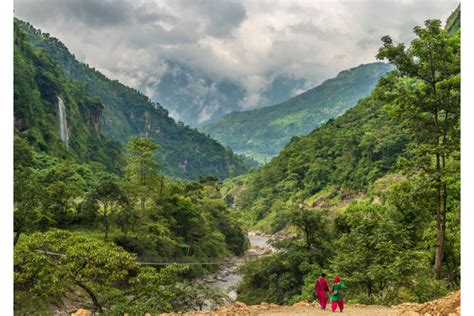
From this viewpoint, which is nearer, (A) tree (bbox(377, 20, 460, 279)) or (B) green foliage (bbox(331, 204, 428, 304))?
(A) tree (bbox(377, 20, 460, 279))

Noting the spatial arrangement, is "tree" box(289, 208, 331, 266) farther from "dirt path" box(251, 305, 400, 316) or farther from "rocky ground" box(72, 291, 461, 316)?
"dirt path" box(251, 305, 400, 316)

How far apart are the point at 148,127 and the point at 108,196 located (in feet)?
538

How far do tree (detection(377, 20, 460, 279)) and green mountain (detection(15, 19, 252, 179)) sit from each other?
151908 millimetres

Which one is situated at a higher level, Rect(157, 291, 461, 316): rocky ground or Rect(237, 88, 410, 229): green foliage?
Rect(237, 88, 410, 229): green foliage

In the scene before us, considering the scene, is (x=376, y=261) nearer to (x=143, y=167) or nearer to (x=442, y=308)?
(x=442, y=308)

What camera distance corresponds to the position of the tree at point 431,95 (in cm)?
1381

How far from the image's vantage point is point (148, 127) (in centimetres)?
19000

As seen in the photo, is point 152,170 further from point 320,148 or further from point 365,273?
point 320,148

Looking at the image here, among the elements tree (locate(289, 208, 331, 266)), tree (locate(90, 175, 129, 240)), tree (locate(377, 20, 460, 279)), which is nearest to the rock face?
tree (locate(377, 20, 460, 279))

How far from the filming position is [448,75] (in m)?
14.1

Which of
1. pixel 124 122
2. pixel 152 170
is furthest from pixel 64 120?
pixel 124 122

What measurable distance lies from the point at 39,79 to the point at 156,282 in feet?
230

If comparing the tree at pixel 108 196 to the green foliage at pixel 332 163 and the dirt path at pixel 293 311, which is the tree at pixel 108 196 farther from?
the green foliage at pixel 332 163

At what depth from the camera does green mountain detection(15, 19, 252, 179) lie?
172 m
